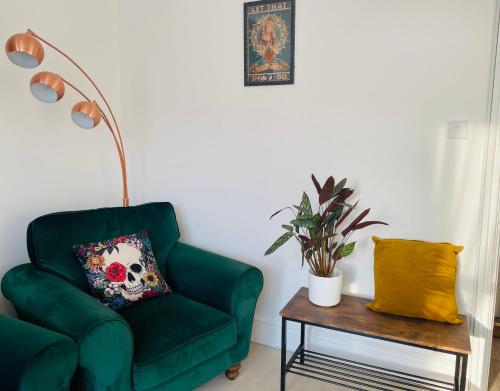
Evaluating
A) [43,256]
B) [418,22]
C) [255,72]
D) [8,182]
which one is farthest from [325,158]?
[8,182]

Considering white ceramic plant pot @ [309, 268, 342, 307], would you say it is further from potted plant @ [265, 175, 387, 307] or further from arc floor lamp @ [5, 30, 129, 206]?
arc floor lamp @ [5, 30, 129, 206]

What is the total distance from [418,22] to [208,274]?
5.56 ft

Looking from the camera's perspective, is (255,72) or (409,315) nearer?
(409,315)

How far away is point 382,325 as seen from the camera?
185 cm

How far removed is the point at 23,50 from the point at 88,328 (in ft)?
3.91

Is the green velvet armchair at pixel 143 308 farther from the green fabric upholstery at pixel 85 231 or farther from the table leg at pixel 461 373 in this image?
the table leg at pixel 461 373

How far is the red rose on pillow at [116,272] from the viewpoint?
200 centimetres

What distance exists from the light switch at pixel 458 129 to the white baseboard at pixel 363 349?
115 centimetres

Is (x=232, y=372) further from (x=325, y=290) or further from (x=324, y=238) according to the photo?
(x=324, y=238)

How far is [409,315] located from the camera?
1.93m

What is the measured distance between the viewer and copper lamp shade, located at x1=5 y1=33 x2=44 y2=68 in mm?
1688

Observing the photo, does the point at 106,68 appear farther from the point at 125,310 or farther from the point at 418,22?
the point at 418,22

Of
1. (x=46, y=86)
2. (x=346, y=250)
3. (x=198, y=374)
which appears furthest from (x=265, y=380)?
(x=46, y=86)

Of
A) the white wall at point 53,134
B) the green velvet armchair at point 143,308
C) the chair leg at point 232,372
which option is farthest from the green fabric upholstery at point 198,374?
the white wall at point 53,134
